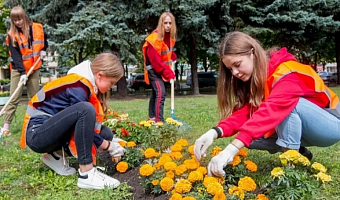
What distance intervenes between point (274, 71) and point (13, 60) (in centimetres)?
427

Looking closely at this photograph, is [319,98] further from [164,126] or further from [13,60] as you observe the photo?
[13,60]

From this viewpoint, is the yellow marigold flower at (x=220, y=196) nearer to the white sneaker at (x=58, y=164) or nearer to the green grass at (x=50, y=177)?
the green grass at (x=50, y=177)

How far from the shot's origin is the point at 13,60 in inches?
205

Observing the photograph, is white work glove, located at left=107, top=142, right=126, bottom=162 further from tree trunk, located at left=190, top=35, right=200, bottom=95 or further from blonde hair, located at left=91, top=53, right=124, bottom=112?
tree trunk, located at left=190, top=35, right=200, bottom=95

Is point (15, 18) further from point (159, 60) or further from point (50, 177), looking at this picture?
point (50, 177)

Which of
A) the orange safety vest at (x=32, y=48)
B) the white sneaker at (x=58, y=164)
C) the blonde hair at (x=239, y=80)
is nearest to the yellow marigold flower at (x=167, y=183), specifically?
the blonde hair at (x=239, y=80)

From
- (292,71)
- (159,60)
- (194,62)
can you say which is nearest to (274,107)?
(292,71)

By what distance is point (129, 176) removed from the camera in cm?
294

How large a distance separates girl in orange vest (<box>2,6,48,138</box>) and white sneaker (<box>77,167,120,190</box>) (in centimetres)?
293

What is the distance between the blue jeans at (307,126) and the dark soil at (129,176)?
941 mm

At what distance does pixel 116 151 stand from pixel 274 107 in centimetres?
145

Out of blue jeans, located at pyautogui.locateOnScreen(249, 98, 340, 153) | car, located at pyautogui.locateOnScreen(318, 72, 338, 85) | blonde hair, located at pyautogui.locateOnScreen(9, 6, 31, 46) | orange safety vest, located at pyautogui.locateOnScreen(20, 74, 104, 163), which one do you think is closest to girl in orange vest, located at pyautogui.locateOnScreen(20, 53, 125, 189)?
orange safety vest, located at pyautogui.locateOnScreen(20, 74, 104, 163)

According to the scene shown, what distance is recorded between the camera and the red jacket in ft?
6.81

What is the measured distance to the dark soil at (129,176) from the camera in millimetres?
2461
